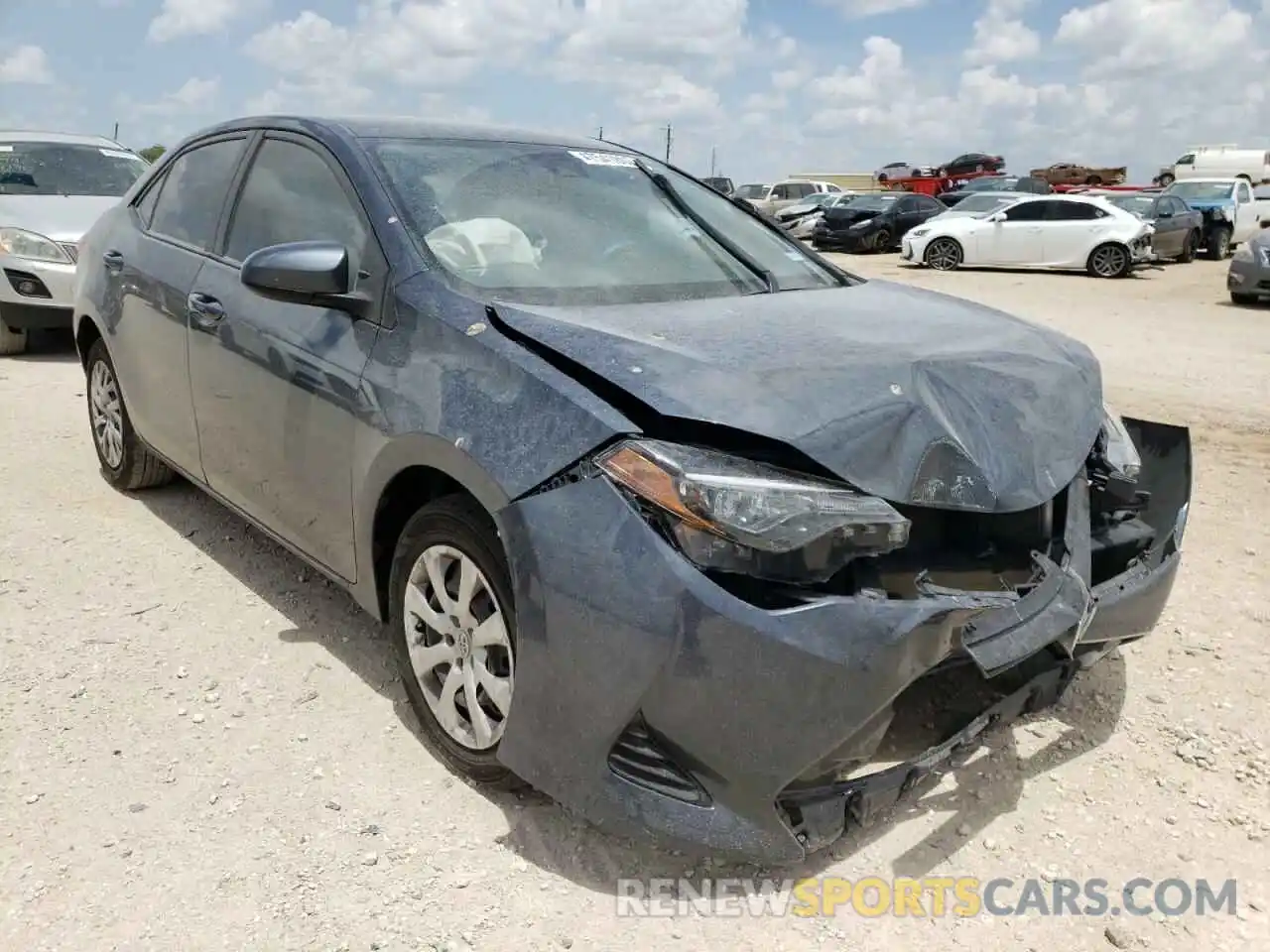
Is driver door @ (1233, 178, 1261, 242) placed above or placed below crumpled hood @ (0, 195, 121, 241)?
above

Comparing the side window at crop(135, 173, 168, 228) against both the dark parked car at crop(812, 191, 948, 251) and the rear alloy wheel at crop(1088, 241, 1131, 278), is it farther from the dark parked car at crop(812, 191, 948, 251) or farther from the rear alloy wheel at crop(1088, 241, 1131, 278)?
the dark parked car at crop(812, 191, 948, 251)

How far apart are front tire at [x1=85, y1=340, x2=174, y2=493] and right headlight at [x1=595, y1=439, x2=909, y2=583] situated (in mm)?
3092

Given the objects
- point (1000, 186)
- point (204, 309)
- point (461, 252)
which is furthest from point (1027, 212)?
point (461, 252)

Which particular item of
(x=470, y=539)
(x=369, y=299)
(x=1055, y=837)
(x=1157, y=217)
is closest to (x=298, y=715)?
(x=470, y=539)

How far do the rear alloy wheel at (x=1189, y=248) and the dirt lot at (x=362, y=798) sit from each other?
19.7m

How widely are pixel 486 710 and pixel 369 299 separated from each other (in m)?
1.16

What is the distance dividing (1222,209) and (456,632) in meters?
24.5

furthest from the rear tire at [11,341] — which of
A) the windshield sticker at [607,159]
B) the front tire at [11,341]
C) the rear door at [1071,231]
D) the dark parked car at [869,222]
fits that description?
the dark parked car at [869,222]

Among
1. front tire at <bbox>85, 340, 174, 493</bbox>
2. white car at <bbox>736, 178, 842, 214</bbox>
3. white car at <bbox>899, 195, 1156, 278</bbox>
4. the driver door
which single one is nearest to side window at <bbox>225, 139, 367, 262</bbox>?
front tire at <bbox>85, 340, 174, 493</bbox>

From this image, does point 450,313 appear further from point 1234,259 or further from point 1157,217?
point 1157,217

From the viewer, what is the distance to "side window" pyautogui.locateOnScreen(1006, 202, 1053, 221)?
758 inches

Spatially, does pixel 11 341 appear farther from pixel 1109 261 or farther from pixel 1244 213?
pixel 1244 213

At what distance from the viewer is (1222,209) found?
73.5ft

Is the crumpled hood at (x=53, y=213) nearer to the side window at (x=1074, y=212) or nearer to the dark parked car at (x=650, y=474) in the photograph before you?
the dark parked car at (x=650, y=474)
